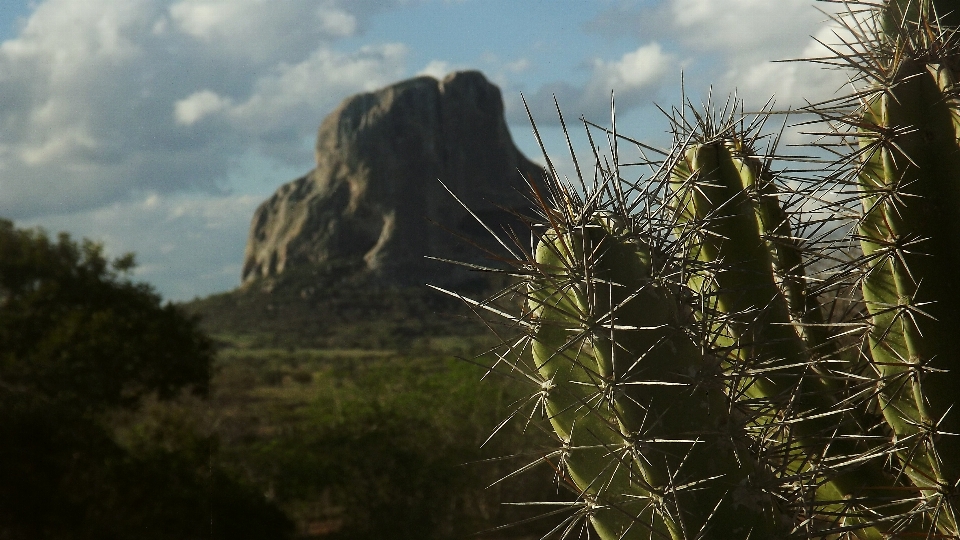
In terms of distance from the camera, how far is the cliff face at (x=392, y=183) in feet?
68.2

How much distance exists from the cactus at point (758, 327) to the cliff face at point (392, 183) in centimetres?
1469

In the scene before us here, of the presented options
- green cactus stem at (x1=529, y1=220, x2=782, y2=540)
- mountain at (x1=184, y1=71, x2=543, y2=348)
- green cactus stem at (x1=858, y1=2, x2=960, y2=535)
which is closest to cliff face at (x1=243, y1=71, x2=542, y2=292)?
mountain at (x1=184, y1=71, x2=543, y2=348)

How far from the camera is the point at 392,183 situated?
25.3 m

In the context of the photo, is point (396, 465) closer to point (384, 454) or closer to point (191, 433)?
point (384, 454)

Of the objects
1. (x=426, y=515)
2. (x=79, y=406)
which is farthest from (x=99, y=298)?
(x=426, y=515)

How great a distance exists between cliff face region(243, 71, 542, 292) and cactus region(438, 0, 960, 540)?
1469 cm

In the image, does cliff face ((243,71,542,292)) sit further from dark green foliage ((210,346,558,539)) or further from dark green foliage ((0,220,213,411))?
dark green foliage ((0,220,213,411))

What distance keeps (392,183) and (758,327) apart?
2388 cm

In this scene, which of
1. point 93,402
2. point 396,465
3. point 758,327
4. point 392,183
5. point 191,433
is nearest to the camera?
point 758,327

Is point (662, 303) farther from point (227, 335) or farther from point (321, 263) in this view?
point (321, 263)

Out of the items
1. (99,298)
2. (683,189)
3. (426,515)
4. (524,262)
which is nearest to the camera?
(524,262)

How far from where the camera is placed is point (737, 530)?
1.46 meters

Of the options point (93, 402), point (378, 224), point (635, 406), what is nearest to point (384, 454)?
point (93, 402)

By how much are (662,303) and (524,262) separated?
0.87 feet
